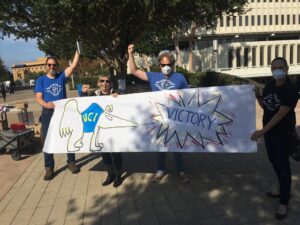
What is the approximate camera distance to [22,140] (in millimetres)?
8367

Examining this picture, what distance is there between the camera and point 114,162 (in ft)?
20.0

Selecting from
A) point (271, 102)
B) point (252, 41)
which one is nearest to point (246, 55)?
point (252, 41)

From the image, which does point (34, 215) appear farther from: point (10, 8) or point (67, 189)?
point (10, 8)

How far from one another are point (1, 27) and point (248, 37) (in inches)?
2286

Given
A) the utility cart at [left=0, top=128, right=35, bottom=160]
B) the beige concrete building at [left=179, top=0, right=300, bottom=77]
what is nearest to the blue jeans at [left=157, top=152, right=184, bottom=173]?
the utility cart at [left=0, top=128, right=35, bottom=160]

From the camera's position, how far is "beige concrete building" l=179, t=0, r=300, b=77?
4720 cm

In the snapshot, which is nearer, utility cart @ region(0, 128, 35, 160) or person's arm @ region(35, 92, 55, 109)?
person's arm @ region(35, 92, 55, 109)

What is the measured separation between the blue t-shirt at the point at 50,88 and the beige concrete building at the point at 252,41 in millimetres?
40247

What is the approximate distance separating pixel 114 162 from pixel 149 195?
0.86 meters

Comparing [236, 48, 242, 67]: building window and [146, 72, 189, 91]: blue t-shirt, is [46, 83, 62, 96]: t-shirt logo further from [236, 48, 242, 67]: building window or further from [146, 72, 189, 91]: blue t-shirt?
[236, 48, 242, 67]: building window

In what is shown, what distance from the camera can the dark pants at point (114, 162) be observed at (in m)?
6.06

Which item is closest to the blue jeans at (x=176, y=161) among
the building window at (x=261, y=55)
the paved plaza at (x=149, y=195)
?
the paved plaza at (x=149, y=195)

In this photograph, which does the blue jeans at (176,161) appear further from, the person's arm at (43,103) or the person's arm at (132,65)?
the person's arm at (43,103)

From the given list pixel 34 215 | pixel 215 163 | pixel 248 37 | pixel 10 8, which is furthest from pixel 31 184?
pixel 248 37
